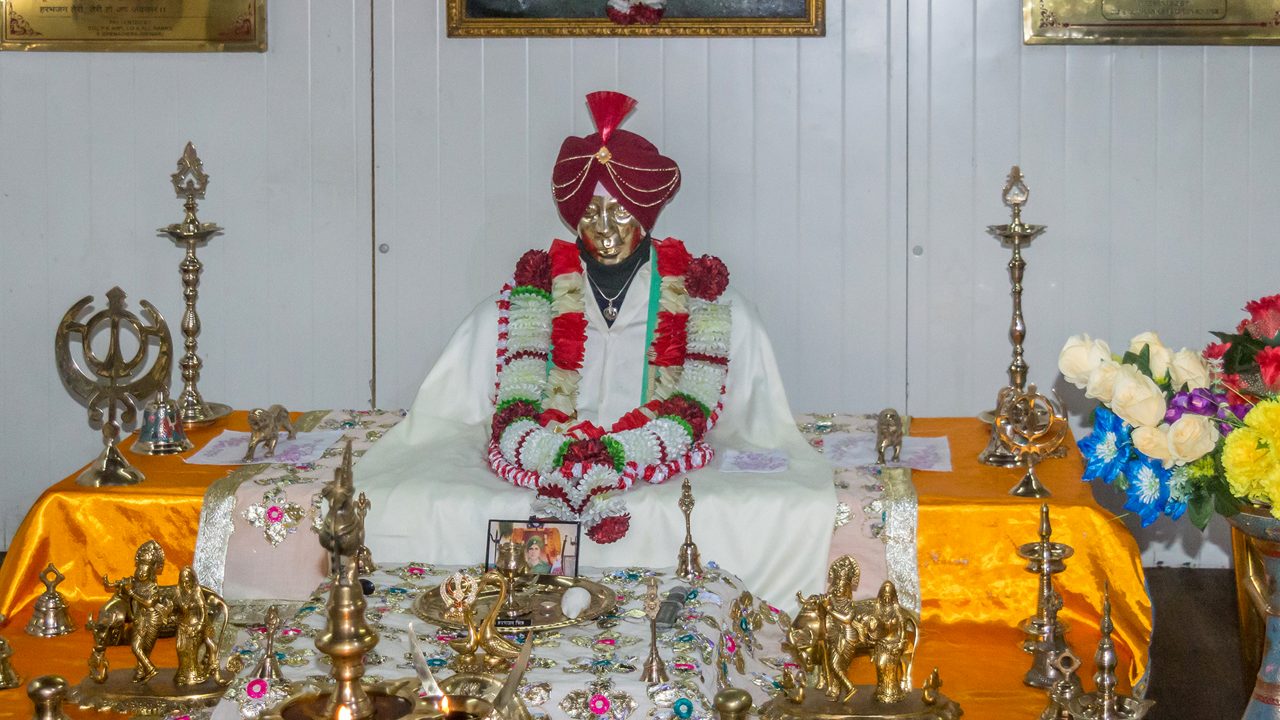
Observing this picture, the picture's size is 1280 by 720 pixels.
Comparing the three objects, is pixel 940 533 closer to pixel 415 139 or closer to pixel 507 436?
pixel 507 436

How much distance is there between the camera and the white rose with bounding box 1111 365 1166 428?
3.35 meters

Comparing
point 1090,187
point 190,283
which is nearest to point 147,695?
point 190,283

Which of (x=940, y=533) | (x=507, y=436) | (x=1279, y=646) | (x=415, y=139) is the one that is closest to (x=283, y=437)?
(x=507, y=436)

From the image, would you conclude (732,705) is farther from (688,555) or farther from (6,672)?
(6,672)

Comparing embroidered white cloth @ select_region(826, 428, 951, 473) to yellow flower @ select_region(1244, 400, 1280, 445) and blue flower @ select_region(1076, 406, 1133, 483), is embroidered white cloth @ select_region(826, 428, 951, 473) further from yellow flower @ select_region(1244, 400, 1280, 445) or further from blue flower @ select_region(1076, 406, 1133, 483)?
yellow flower @ select_region(1244, 400, 1280, 445)

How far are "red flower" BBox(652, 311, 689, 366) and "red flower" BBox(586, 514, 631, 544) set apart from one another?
2.85 feet

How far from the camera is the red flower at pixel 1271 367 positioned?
329 cm

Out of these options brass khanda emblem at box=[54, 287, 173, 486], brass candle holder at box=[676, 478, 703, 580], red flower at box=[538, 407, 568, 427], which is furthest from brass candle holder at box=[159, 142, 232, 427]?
brass candle holder at box=[676, 478, 703, 580]

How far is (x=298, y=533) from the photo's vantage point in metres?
5.09

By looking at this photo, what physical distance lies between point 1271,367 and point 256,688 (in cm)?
227

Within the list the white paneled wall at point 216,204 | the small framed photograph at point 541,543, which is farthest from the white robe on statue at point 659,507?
the white paneled wall at point 216,204

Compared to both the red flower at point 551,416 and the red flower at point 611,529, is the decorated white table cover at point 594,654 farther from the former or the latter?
the red flower at point 551,416

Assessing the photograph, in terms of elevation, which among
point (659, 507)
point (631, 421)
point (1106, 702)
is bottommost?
point (1106, 702)

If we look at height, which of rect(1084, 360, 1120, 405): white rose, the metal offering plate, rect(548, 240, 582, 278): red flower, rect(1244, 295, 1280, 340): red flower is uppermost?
rect(548, 240, 582, 278): red flower
